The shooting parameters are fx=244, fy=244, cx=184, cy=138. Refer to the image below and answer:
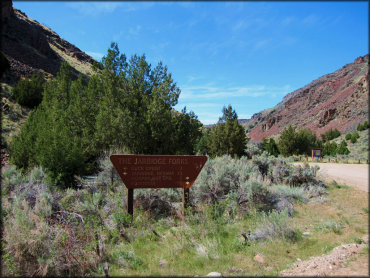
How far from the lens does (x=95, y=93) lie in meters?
15.6

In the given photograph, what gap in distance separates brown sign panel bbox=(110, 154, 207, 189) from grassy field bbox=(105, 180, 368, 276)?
33.5 inches

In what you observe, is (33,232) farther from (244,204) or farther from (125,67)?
(125,67)

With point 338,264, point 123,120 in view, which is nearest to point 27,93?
point 123,120

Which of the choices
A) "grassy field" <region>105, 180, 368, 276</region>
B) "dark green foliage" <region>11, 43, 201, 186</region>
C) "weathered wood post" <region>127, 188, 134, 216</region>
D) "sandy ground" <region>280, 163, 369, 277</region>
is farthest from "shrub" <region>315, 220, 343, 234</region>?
"dark green foliage" <region>11, 43, 201, 186</region>

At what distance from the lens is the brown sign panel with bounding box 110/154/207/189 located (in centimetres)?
598

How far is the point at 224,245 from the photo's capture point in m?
4.59

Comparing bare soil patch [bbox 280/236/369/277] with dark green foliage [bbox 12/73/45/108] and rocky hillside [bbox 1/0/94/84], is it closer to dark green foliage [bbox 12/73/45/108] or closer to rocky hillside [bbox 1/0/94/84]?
dark green foliage [bbox 12/73/45/108]

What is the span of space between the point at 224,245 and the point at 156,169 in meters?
2.52

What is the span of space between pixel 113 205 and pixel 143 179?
3.93 feet

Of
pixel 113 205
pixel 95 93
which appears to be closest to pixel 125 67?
pixel 95 93

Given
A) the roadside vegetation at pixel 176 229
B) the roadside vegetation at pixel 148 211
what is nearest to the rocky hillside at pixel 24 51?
the roadside vegetation at pixel 148 211

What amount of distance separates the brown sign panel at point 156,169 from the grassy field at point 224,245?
0.85m

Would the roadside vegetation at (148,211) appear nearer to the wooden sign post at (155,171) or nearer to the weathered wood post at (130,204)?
the weathered wood post at (130,204)

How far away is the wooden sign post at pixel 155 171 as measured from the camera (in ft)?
19.6
